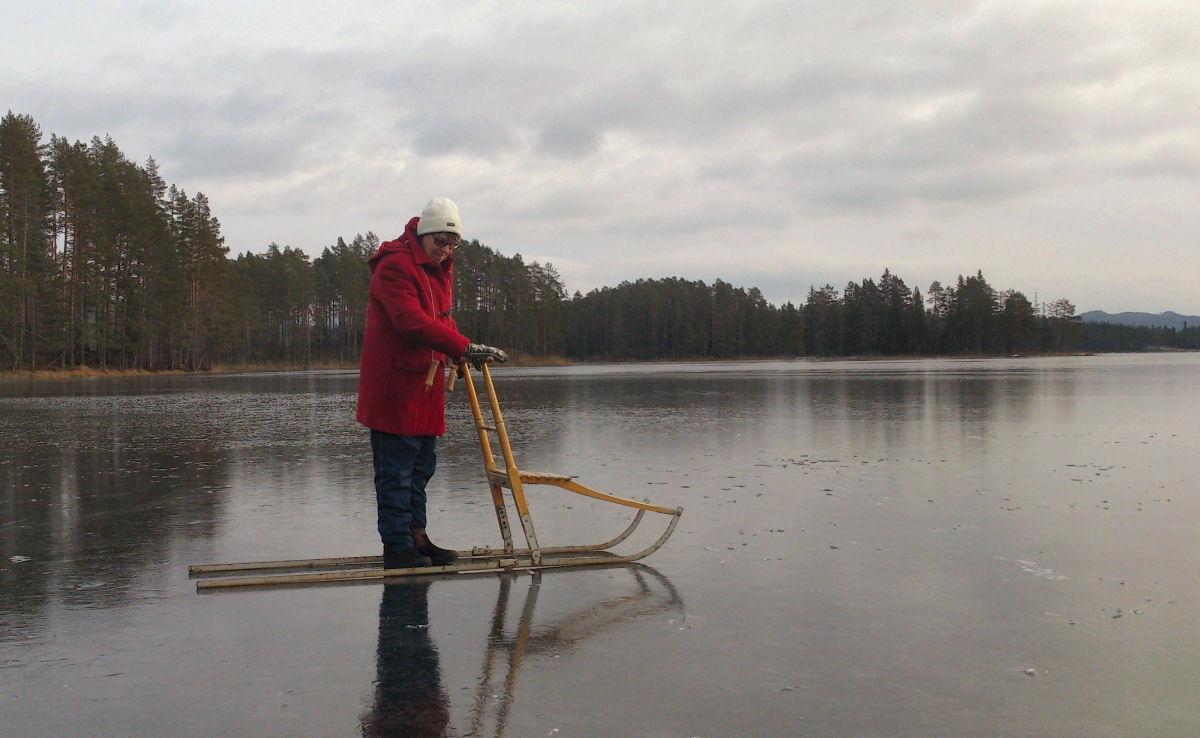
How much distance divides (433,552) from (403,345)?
1.22m

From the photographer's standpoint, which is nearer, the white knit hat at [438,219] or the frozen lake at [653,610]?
the frozen lake at [653,610]

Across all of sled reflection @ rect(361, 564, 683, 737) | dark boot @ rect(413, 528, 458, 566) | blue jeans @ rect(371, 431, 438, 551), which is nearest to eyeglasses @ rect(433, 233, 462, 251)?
blue jeans @ rect(371, 431, 438, 551)

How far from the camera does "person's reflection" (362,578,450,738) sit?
2.97 meters

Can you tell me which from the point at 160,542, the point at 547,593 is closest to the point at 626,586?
the point at 547,593

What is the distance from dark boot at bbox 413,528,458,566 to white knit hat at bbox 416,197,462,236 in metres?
1.79

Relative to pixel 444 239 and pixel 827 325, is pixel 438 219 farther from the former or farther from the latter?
pixel 827 325

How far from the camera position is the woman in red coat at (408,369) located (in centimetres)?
518

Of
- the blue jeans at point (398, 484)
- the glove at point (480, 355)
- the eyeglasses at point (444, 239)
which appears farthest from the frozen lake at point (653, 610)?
the eyeglasses at point (444, 239)

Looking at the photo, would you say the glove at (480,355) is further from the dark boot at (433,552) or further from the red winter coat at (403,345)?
the dark boot at (433,552)

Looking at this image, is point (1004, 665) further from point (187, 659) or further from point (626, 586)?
point (187, 659)

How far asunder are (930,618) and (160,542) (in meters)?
4.80

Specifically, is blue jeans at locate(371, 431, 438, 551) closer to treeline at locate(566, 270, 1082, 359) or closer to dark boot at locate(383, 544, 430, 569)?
dark boot at locate(383, 544, 430, 569)

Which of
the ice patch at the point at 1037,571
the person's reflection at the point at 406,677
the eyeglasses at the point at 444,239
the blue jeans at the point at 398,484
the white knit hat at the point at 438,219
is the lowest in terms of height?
the ice patch at the point at 1037,571

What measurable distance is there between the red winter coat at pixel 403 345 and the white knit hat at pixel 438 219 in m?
0.11
